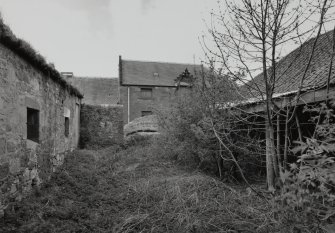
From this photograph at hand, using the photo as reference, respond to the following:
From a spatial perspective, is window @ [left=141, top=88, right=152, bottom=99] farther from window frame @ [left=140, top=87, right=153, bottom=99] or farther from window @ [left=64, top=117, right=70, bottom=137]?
window @ [left=64, top=117, right=70, bottom=137]

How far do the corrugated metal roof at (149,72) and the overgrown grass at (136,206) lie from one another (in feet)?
58.4

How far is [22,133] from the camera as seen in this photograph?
4.98 metres

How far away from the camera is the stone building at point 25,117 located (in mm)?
4277

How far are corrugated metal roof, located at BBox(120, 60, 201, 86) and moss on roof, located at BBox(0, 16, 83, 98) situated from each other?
17.4 metres

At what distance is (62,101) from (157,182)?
12.7 ft

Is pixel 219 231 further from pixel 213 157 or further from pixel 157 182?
pixel 213 157

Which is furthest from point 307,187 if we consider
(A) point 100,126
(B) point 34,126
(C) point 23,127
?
(A) point 100,126

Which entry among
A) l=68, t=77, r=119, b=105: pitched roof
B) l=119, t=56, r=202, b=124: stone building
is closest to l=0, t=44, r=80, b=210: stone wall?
l=119, t=56, r=202, b=124: stone building

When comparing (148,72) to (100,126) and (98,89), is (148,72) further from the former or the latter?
(100,126)

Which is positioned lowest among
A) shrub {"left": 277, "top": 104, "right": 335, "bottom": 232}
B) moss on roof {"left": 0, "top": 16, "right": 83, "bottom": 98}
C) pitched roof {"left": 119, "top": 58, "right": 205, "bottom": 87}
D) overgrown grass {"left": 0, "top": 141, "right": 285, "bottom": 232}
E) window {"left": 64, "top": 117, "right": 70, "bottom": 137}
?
overgrown grass {"left": 0, "top": 141, "right": 285, "bottom": 232}

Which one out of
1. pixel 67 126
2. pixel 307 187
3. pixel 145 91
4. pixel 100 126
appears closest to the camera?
pixel 307 187

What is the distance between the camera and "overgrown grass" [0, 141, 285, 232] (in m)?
3.97

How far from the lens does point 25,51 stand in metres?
4.90

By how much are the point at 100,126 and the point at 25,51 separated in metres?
7.68
